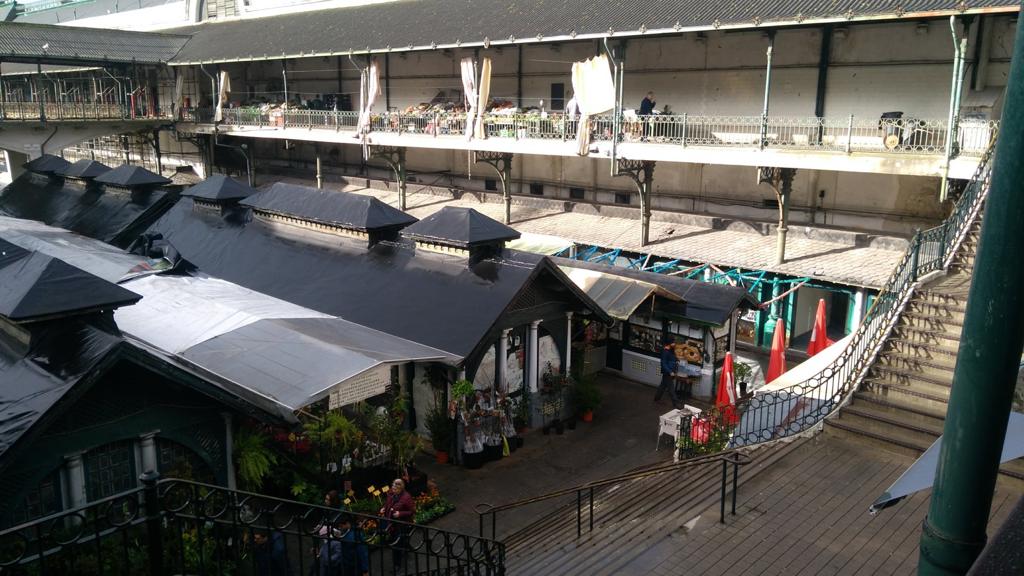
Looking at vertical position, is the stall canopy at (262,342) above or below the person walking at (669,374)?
above

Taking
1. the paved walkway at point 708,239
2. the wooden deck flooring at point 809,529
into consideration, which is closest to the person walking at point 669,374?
the paved walkway at point 708,239

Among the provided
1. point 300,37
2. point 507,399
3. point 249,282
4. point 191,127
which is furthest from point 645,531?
point 191,127

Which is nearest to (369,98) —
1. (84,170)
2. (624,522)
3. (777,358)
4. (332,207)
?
(84,170)

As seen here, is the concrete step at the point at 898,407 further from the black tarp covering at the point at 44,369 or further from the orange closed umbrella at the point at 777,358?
the black tarp covering at the point at 44,369

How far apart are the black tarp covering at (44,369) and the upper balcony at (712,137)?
16.5m

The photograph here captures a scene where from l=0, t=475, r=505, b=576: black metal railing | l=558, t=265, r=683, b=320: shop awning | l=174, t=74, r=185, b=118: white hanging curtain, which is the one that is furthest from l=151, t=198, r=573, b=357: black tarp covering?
l=174, t=74, r=185, b=118: white hanging curtain

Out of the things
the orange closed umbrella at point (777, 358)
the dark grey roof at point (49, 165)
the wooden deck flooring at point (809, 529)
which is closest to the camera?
the wooden deck flooring at point (809, 529)

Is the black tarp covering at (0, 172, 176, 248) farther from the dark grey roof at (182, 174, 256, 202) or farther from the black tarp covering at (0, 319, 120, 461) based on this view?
the black tarp covering at (0, 319, 120, 461)

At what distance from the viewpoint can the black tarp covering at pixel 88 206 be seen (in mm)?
22492

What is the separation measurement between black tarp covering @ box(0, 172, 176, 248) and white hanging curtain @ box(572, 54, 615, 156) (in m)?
12.5

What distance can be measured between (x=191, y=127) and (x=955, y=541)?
39.9 meters

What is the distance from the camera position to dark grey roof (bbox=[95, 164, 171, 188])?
23.7 m

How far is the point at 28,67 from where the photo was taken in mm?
49844

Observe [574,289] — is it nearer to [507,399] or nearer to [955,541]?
[507,399]
